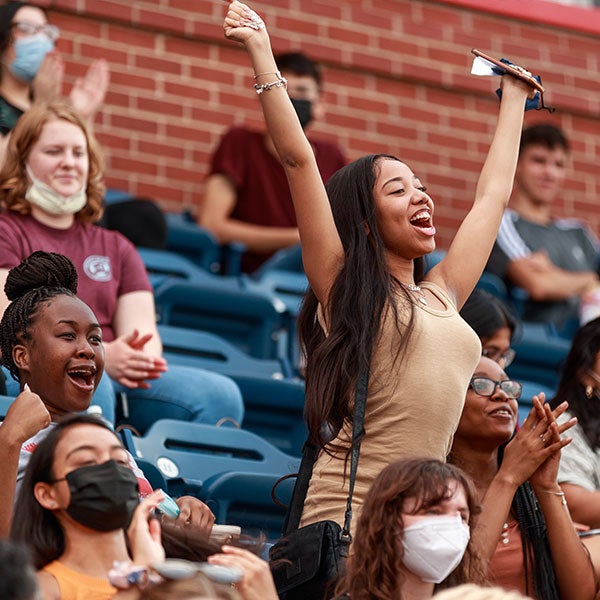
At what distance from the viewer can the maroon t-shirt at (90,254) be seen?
5270 millimetres

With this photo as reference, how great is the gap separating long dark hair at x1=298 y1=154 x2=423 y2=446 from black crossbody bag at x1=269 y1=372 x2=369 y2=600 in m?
0.08

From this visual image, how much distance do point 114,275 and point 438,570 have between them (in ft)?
7.23

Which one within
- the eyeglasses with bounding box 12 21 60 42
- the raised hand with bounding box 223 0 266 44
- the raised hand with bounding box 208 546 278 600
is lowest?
the raised hand with bounding box 208 546 278 600

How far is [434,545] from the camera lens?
3553 mm

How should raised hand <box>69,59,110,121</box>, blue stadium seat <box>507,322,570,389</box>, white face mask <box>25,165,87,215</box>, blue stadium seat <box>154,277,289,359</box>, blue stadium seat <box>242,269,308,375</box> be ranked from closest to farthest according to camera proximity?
white face mask <box>25,165,87,215</box> → blue stadium seat <box>154,277,289,359</box> → blue stadium seat <box>242,269,308,375</box> → blue stadium seat <box>507,322,570,389</box> → raised hand <box>69,59,110,121</box>

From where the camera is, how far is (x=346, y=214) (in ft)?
13.7

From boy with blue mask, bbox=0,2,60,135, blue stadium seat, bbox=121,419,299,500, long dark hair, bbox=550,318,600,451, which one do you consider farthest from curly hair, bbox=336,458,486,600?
boy with blue mask, bbox=0,2,60,135

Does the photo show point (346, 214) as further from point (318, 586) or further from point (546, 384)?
point (546, 384)

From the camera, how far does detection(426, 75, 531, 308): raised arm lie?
4.25m

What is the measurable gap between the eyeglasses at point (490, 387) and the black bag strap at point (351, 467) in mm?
740

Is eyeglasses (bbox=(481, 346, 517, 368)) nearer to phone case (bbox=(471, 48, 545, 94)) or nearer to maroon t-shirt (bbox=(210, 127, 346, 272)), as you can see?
phone case (bbox=(471, 48, 545, 94))

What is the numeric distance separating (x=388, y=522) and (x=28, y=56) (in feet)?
12.3

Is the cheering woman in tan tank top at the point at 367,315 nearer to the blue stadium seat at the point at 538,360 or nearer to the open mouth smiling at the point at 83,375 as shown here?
the open mouth smiling at the point at 83,375

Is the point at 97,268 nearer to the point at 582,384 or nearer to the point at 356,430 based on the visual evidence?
the point at 582,384
